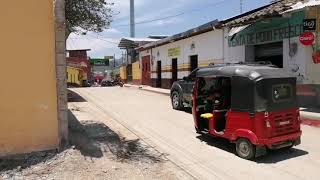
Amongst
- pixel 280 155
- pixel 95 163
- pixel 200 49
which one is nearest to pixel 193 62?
pixel 200 49

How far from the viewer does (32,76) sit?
374 inches

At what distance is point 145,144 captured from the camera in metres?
11.5

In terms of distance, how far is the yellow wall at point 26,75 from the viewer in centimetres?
934

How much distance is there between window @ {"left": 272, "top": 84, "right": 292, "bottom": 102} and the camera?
31.9 feet

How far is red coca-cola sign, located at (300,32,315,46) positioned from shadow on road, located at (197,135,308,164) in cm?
676

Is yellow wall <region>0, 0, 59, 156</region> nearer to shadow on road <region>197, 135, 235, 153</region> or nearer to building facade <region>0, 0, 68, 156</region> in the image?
building facade <region>0, 0, 68, 156</region>

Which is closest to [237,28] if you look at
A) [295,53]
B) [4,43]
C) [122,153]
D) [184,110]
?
[295,53]

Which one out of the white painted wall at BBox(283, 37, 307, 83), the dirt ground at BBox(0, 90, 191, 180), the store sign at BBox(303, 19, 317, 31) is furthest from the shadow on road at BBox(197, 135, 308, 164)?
the white painted wall at BBox(283, 37, 307, 83)

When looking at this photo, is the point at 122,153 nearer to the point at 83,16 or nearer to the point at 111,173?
the point at 111,173

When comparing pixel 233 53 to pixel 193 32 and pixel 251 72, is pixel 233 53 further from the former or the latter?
pixel 251 72

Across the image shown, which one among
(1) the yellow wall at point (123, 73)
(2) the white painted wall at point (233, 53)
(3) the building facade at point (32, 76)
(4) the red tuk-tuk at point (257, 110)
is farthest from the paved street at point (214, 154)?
(1) the yellow wall at point (123, 73)

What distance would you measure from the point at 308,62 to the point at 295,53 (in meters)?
0.75

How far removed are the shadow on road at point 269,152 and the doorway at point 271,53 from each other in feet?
27.6

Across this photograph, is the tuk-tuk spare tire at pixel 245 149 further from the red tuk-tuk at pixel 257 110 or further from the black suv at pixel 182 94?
the black suv at pixel 182 94
